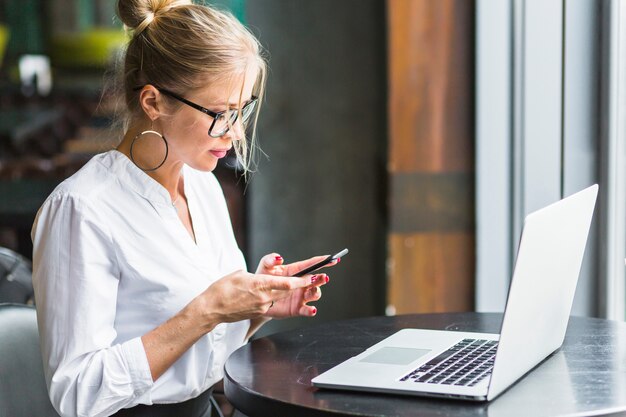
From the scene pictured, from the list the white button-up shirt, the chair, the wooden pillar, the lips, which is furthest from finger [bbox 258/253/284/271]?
the wooden pillar

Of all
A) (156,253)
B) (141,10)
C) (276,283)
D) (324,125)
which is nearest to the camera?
(276,283)

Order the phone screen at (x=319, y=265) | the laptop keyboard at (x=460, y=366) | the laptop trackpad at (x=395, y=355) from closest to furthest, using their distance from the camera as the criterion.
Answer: the laptop keyboard at (x=460, y=366) → the laptop trackpad at (x=395, y=355) → the phone screen at (x=319, y=265)

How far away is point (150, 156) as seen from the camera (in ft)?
5.43

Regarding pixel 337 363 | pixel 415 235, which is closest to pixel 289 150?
pixel 415 235

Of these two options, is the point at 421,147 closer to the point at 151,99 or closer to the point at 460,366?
the point at 151,99

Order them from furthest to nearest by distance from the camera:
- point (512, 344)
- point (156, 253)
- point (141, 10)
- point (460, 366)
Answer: point (141, 10) < point (156, 253) < point (460, 366) < point (512, 344)

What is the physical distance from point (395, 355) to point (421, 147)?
1767 millimetres

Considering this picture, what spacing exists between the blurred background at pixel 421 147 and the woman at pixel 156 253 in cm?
18

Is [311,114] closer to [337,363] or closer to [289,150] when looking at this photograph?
[289,150]

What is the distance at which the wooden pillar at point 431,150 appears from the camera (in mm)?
3064

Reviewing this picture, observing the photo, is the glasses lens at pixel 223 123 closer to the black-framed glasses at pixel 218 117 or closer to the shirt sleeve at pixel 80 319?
the black-framed glasses at pixel 218 117

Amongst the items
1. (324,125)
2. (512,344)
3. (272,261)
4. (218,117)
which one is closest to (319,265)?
(272,261)

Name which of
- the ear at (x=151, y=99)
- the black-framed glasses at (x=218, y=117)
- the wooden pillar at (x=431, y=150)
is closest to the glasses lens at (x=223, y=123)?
the black-framed glasses at (x=218, y=117)

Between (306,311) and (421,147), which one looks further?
(421,147)
